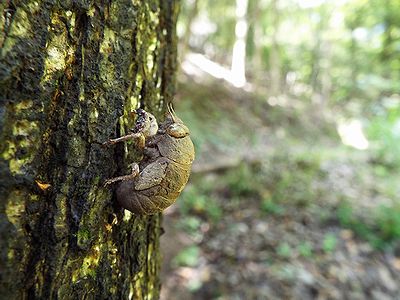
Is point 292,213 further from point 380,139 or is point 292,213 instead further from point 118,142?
point 380,139

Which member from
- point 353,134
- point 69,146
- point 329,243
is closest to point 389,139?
point 353,134

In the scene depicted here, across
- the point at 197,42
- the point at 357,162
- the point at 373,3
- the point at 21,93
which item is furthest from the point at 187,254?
the point at 197,42

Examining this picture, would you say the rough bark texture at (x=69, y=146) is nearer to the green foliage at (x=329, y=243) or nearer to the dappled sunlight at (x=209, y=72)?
the green foliage at (x=329, y=243)

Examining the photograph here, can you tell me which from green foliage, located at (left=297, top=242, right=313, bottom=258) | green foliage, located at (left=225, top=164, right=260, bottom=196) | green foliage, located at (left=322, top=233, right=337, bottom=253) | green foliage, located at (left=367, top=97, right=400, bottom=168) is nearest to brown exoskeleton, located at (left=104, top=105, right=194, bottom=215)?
green foliage, located at (left=297, top=242, right=313, bottom=258)

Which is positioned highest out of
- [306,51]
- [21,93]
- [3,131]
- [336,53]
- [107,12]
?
[306,51]

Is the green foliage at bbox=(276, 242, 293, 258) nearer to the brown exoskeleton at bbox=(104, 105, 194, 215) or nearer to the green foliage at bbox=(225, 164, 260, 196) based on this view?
the green foliage at bbox=(225, 164, 260, 196)

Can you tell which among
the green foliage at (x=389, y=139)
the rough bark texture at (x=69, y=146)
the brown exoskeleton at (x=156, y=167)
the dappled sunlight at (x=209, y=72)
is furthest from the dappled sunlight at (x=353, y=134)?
the rough bark texture at (x=69, y=146)
